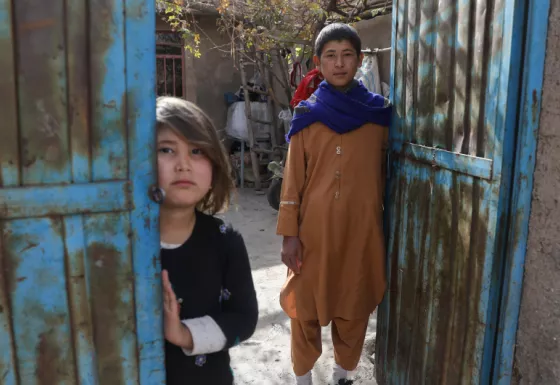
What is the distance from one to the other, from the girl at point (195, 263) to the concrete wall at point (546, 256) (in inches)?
35.7

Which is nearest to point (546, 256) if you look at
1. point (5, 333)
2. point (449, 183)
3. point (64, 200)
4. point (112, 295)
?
point (449, 183)

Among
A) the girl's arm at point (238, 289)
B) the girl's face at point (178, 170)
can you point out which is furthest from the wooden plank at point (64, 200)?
the girl's arm at point (238, 289)

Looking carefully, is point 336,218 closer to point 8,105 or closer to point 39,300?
point 39,300

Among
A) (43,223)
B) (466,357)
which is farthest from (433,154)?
(43,223)

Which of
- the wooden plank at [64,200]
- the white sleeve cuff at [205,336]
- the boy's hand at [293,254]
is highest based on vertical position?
the wooden plank at [64,200]

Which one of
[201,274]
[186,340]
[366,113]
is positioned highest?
[366,113]

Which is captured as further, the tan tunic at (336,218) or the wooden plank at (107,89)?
the tan tunic at (336,218)

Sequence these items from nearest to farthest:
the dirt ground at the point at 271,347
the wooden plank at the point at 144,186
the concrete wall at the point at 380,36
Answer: the wooden plank at the point at 144,186, the dirt ground at the point at 271,347, the concrete wall at the point at 380,36

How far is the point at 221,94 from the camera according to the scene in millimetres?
8547

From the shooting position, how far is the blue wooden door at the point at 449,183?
1.60m

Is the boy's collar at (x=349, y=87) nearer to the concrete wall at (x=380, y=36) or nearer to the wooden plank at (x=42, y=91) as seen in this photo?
the wooden plank at (x=42, y=91)

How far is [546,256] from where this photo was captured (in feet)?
5.16

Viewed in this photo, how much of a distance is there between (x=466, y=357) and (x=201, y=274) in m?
1.06

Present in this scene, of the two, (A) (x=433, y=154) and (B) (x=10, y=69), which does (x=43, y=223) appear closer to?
(B) (x=10, y=69)
